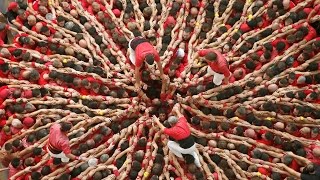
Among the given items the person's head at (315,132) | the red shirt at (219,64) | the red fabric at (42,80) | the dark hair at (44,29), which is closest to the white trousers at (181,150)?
the red shirt at (219,64)

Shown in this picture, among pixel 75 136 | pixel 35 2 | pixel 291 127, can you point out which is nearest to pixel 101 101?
pixel 75 136

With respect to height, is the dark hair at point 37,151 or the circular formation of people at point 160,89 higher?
the circular formation of people at point 160,89

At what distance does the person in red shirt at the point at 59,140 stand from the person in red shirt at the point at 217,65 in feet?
5.57

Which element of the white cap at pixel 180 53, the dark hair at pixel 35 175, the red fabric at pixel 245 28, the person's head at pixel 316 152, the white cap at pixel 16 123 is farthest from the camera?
the red fabric at pixel 245 28

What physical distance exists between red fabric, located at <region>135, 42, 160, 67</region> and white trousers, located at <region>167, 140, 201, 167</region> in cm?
95

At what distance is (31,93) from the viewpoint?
6895 millimetres

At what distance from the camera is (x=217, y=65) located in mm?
6508

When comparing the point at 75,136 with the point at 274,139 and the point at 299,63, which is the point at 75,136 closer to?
the point at 274,139

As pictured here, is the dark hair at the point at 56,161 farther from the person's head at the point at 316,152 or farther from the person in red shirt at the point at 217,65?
the person's head at the point at 316,152

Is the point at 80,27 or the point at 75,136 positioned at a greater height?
the point at 80,27

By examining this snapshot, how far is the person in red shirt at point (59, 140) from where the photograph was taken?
614 centimetres

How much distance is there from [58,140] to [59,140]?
1cm

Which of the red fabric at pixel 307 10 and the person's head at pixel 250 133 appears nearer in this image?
the person's head at pixel 250 133

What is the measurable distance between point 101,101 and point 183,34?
1.34 metres
